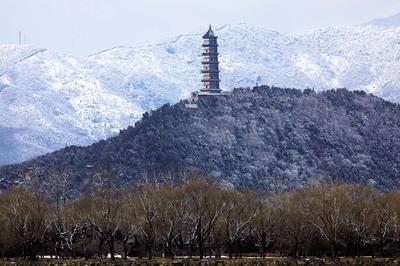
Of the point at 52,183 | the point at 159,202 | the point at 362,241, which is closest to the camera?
the point at 362,241

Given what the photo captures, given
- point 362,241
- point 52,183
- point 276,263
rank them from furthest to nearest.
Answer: point 52,183 < point 362,241 < point 276,263

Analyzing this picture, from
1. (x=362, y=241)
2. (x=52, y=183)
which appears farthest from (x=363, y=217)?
(x=52, y=183)

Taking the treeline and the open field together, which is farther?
the treeline

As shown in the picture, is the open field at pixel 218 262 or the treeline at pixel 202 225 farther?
the treeline at pixel 202 225

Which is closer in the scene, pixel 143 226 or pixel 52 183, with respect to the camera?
pixel 143 226

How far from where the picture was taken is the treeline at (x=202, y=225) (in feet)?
372

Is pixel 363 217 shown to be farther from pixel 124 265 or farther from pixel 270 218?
pixel 124 265

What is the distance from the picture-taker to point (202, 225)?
384 feet

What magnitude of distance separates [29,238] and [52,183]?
67.8 meters

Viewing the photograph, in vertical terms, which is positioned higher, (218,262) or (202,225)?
(202,225)

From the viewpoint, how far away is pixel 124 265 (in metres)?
102

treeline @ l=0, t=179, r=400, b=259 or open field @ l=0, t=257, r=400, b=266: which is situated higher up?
treeline @ l=0, t=179, r=400, b=259

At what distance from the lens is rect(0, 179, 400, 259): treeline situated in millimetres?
113312

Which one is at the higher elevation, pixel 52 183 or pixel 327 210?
pixel 52 183
